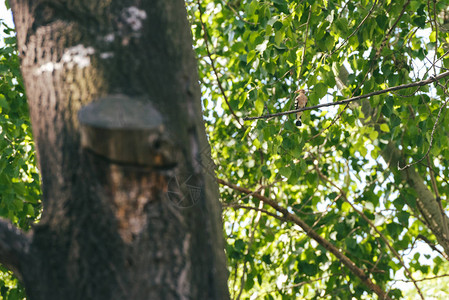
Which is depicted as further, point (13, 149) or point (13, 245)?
point (13, 149)

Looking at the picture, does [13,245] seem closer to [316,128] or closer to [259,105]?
[259,105]

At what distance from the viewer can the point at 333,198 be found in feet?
16.1

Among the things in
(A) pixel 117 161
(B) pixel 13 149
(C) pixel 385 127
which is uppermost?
(C) pixel 385 127

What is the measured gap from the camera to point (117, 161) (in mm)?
1153

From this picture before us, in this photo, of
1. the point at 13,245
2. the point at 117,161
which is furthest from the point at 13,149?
the point at 117,161

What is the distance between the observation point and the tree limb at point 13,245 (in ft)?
A: 4.10

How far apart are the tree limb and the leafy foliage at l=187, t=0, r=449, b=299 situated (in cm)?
Answer: 136

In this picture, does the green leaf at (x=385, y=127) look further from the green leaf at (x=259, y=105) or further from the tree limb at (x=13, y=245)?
the tree limb at (x=13, y=245)

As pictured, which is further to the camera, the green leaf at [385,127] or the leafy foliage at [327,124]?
the green leaf at [385,127]

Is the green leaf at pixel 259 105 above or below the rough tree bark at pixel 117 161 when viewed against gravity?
above

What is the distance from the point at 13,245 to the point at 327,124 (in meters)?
3.42

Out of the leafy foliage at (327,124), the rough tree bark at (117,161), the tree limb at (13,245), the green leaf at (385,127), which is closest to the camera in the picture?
the rough tree bark at (117,161)

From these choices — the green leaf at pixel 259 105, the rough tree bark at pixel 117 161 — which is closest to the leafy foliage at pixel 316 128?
the green leaf at pixel 259 105

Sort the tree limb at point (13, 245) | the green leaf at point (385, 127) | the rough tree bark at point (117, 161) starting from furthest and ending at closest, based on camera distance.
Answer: the green leaf at point (385, 127) → the tree limb at point (13, 245) → the rough tree bark at point (117, 161)
